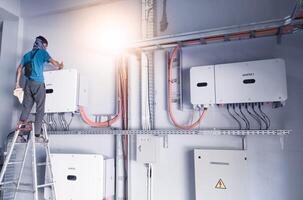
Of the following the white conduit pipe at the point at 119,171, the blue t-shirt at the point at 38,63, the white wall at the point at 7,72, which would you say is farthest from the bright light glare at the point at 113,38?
the white wall at the point at 7,72

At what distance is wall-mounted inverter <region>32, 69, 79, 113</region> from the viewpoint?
92.7 inches

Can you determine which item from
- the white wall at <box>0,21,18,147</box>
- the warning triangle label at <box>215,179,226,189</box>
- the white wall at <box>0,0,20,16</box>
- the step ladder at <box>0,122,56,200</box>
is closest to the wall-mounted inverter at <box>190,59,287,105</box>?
the warning triangle label at <box>215,179,226,189</box>

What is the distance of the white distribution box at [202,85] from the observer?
6.43ft

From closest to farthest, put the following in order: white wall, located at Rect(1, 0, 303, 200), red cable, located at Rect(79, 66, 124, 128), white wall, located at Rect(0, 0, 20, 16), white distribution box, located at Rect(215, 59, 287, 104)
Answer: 1. white distribution box, located at Rect(215, 59, 287, 104)
2. white wall, located at Rect(1, 0, 303, 200)
3. red cable, located at Rect(79, 66, 124, 128)
4. white wall, located at Rect(0, 0, 20, 16)

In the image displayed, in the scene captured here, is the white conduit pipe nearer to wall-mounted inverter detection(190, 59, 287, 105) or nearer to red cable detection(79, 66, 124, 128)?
red cable detection(79, 66, 124, 128)

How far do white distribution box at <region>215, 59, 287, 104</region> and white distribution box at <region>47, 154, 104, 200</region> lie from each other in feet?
3.85

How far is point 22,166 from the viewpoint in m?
2.17

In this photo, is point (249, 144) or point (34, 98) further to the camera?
point (34, 98)

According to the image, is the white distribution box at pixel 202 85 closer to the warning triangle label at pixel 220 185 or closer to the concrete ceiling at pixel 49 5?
the warning triangle label at pixel 220 185

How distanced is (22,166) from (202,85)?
1702 mm

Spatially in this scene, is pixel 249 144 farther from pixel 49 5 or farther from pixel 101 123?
pixel 49 5

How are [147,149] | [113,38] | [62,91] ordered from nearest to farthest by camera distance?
[147,149] < [62,91] < [113,38]

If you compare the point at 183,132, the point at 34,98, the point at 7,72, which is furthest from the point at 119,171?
the point at 7,72

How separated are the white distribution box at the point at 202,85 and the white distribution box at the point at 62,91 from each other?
3.65ft
